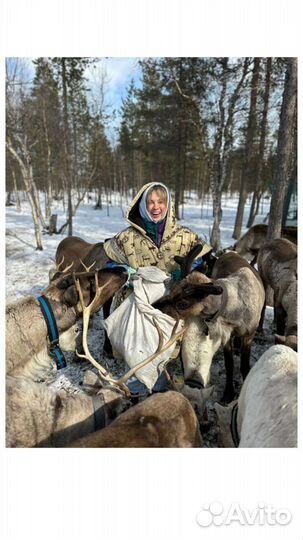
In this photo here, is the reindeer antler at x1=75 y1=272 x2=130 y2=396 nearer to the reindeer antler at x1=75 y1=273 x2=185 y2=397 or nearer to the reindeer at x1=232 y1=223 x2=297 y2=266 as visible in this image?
the reindeer antler at x1=75 y1=273 x2=185 y2=397

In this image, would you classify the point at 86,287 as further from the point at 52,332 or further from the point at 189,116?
the point at 189,116

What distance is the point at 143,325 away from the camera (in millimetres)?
3355

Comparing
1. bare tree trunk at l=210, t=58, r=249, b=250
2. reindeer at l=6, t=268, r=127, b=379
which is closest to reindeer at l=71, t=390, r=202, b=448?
reindeer at l=6, t=268, r=127, b=379

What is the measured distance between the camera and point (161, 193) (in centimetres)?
366

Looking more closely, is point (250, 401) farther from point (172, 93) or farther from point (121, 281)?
point (172, 93)

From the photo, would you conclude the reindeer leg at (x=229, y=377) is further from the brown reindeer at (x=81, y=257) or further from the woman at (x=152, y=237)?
the brown reindeer at (x=81, y=257)

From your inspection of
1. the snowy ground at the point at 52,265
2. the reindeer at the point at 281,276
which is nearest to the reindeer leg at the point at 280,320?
the reindeer at the point at 281,276

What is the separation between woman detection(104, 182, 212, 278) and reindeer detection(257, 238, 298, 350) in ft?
4.45

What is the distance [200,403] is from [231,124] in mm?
9414

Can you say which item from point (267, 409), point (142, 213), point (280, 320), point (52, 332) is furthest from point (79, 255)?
point (267, 409)

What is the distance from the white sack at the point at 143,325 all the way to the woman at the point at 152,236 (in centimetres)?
18
